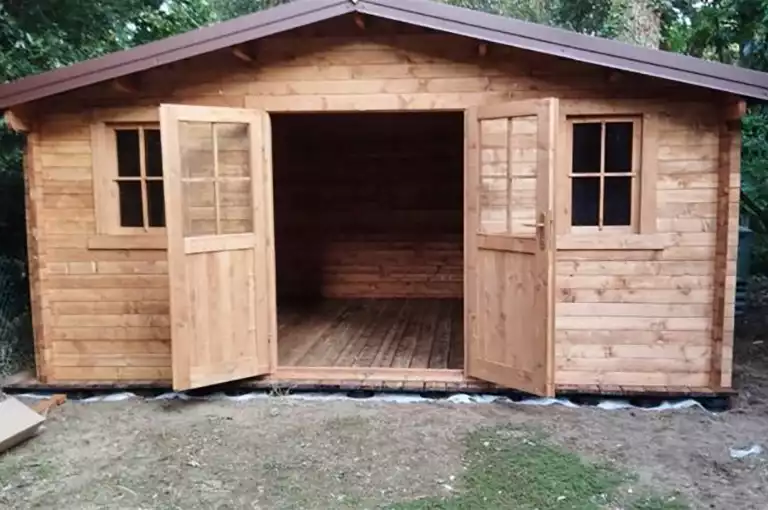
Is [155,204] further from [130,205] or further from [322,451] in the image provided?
[322,451]

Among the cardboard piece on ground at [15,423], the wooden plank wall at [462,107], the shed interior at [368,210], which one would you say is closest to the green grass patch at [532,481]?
the wooden plank wall at [462,107]

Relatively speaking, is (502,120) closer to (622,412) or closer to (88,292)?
(622,412)

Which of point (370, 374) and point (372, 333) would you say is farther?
point (372, 333)

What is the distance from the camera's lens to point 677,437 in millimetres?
3889

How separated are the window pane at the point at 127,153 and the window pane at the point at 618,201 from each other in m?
3.15

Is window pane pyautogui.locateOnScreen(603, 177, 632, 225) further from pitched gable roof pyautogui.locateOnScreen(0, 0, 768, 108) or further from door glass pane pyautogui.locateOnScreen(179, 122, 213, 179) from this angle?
door glass pane pyautogui.locateOnScreen(179, 122, 213, 179)

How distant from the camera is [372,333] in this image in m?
6.16

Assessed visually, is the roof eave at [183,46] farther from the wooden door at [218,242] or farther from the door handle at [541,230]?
the door handle at [541,230]

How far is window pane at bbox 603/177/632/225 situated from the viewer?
4.42m

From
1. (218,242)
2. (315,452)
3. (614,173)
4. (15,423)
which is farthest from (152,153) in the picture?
(614,173)

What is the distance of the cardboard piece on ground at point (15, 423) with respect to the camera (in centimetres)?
375

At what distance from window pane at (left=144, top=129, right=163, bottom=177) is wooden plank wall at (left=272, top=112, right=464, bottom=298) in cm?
319

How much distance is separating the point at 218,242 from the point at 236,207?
0.87 ft

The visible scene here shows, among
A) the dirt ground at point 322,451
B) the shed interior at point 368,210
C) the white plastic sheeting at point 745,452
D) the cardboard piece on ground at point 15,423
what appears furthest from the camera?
the shed interior at point 368,210
